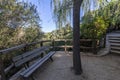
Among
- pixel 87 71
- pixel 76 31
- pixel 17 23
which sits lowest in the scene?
pixel 87 71

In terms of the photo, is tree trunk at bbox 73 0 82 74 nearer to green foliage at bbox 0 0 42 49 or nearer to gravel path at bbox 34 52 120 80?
gravel path at bbox 34 52 120 80

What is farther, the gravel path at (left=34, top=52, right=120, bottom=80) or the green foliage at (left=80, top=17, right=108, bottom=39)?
the green foliage at (left=80, top=17, right=108, bottom=39)

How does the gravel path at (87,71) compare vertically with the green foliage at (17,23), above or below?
below

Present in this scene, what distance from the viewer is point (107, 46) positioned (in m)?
8.99

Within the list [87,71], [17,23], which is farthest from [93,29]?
[17,23]

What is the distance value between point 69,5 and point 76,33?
1301mm

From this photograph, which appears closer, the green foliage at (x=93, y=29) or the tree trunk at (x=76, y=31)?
the tree trunk at (x=76, y=31)

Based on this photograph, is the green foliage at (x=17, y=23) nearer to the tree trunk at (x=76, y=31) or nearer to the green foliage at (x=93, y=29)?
the green foliage at (x=93, y=29)

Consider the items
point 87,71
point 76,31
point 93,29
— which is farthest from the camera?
point 93,29

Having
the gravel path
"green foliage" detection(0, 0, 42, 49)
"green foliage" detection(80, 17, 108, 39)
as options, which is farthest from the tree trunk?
"green foliage" detection(0, 0, 42, 49)

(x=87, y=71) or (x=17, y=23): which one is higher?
(x=17, y=23)

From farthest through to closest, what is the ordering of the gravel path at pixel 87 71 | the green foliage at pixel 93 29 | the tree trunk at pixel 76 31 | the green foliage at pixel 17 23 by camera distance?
the green foliage at pixel 93 29 → the green foliage at pixel 17 23 → the tree trunk at pixel 76 31 → the gravel path at pixel 87 71

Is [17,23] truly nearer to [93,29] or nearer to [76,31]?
[93,29]

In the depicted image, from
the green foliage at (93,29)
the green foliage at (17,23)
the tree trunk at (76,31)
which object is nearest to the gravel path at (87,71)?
the tree trunk at (76,31)
